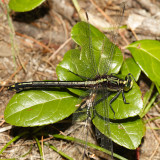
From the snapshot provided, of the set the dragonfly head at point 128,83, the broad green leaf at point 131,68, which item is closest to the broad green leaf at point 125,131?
the dragonfly head at point 128,83

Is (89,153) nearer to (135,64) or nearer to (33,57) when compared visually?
(135,64)

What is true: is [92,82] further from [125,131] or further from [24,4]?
[24,4]

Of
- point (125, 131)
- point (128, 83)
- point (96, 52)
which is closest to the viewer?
point (125, 131)

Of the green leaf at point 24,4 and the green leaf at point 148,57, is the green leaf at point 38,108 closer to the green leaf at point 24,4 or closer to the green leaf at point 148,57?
the green leaf at point 148,57

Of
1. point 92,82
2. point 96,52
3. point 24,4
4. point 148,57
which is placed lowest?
point 92,82

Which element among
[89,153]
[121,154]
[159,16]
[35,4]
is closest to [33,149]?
[89,153]

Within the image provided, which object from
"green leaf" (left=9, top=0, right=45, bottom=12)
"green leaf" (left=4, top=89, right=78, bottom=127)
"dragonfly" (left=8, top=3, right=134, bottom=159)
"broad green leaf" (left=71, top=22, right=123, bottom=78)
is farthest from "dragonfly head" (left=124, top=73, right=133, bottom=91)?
"green leaf" (left=9, top=0, right=45, bottom=12)

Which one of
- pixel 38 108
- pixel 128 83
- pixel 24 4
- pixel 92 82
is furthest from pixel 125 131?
pixel 24 4
